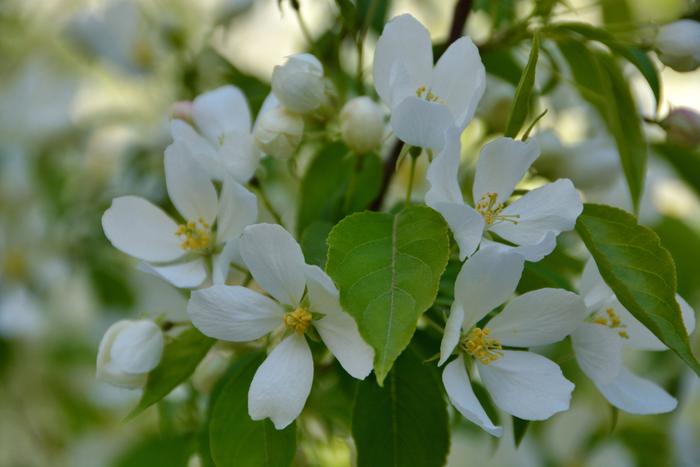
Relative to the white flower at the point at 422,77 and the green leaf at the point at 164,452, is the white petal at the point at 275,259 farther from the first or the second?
the green leaf at the point at 164,452

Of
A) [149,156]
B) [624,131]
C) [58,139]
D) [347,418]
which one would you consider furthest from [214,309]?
[58,139]

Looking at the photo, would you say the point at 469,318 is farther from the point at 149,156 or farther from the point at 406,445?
the point at 149,156

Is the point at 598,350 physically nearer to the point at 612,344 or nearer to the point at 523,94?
the point at 612,344

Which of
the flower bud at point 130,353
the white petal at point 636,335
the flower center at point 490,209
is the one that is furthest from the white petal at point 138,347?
the white petal at point 636,335

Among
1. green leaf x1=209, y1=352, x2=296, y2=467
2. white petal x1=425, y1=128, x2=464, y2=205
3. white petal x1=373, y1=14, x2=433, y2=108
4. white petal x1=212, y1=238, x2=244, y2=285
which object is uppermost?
white petal x1=373, y1=14, x2=433, y2=108

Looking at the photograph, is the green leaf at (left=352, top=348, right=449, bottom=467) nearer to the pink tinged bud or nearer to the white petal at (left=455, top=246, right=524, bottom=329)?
the white petal at (left=455, top=246, right=524, bottom=329)

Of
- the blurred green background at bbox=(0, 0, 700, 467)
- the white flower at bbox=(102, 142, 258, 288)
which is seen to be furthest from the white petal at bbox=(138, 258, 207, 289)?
the blurred green background at bbox=(0, 0, 700, 467)

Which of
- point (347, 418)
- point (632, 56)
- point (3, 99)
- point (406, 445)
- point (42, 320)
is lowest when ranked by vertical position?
point (42, 320)
